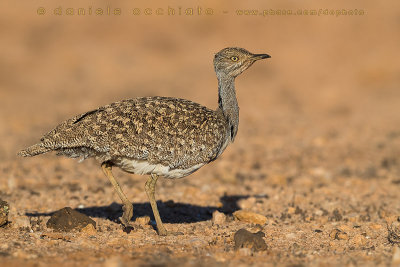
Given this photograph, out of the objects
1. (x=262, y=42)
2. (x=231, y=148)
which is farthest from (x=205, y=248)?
(x=262, y=42)

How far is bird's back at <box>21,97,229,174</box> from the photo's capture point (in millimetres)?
6648

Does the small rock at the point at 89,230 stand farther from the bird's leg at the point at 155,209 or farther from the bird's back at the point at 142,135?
the bird's back at the point at 142,135

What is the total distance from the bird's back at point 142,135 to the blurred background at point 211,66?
21.9 ft

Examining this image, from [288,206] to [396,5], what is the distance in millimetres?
22136

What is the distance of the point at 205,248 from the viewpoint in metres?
6.37

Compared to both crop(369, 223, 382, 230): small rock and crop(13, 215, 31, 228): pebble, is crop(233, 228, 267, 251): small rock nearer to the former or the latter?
crop(369, 223, 382, 230): small rock

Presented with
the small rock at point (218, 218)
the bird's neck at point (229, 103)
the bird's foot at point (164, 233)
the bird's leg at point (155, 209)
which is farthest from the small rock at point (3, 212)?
the bird's neck at point (229, 103)

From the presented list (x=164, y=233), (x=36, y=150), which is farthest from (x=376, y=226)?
(x=36, y=150)

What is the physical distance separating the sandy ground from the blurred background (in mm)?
82

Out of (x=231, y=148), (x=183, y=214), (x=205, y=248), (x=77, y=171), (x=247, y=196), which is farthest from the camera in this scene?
Answer: (x=231, y=148)

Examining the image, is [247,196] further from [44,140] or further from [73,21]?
[73,21]

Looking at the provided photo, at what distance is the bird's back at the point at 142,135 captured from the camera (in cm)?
665

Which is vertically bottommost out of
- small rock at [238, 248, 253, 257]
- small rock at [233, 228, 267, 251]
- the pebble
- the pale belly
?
small rock at [238, 248, 253, 257]

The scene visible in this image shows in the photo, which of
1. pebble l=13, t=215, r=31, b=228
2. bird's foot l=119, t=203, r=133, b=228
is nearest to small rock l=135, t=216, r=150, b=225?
bird's foot l=119, t=203, r=133, b=228
